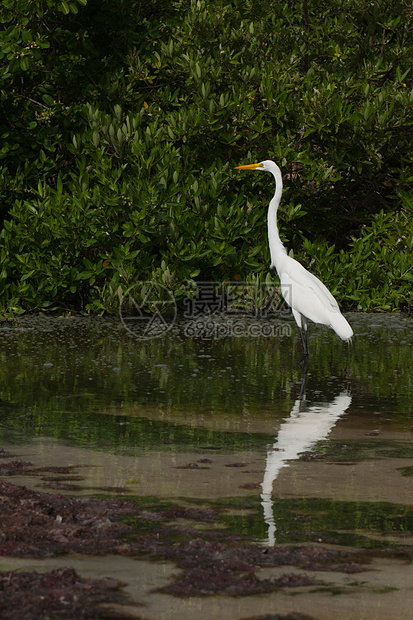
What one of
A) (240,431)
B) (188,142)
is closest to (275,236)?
(188,142)

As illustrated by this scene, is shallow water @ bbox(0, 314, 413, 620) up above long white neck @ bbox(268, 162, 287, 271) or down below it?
below

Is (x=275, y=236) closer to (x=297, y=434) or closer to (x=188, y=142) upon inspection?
(x=188, y=142)

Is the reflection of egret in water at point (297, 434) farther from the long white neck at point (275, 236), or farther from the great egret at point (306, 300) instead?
the long white neck at point (275, 236)

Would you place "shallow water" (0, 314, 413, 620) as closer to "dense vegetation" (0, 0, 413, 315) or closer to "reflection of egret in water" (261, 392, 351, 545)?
"reflection of egret in water" (261, 392, 351, 545)

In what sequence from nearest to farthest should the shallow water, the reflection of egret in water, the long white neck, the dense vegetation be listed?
1. the shallow water
2. the reflection of egret in water
3. the long white neck
4. the dense vegetation

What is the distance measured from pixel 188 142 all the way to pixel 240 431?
7.52 meters

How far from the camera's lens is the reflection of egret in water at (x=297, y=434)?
4070 millimetres

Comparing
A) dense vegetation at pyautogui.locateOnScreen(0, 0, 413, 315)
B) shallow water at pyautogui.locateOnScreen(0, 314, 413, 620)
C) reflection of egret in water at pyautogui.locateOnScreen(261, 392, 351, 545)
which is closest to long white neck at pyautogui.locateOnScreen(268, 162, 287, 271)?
shallow water at pyautogui.locateOnScreen(0, 314, 413, 620)

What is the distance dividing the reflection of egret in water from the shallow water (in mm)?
13

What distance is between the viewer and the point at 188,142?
40.6ft

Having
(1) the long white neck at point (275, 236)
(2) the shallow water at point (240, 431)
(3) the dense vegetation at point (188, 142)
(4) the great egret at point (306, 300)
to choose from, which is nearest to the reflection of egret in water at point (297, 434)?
(2) the shallow water at point (240, 431)

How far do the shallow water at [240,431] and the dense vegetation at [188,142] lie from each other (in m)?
1.83

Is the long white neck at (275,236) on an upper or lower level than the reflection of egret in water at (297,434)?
upper

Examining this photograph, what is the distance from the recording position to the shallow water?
3.58 meters
